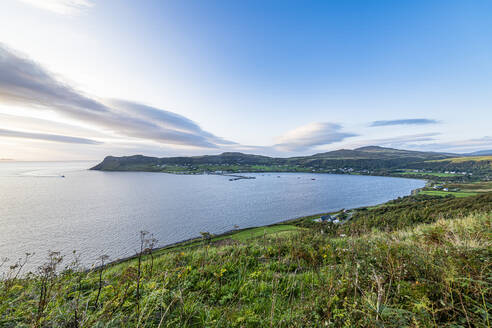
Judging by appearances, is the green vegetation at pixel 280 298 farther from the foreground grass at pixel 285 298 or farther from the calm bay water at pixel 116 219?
the calm bay water at pixel 116 219

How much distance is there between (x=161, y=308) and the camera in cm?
247

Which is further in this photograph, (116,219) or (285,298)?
(116,219)

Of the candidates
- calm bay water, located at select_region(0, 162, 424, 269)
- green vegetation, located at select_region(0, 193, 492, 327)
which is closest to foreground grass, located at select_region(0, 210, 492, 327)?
green vegetation, located at select_region(0, 193, 492, 327)

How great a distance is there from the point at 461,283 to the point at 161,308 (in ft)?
13.6

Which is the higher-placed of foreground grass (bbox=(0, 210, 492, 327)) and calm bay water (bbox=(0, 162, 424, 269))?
foreground grass (bbox=(0, 210, 492, 327))

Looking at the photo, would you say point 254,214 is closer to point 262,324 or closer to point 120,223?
point 120,223

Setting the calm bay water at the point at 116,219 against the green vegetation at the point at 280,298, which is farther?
the calm bay water at the point at 116,219

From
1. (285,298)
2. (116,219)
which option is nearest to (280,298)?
(285,298)

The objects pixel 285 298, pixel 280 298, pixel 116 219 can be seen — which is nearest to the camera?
pixel 280 298

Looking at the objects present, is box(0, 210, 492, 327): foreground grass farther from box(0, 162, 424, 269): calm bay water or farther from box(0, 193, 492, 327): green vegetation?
box(0, 162, 424, 269): calm bay water

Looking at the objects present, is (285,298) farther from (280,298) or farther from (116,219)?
(116,219)

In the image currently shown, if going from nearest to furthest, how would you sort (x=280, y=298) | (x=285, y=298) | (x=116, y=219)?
(x=280, y=298) < (x=285, y=298) < (x=116, y=219)

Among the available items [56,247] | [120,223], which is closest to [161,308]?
[56,247]

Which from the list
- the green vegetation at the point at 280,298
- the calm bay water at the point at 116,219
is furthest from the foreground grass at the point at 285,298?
the calm bay water at the point at 116,219
